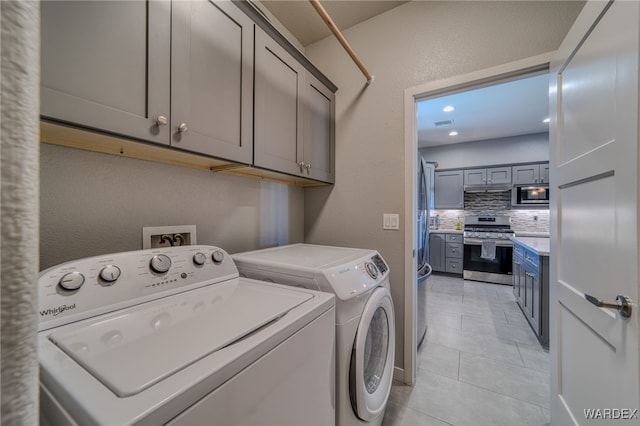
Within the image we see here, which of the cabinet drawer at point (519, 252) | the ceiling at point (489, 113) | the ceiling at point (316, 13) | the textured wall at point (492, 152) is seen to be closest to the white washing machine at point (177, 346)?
the ceiling at point (316, 13)

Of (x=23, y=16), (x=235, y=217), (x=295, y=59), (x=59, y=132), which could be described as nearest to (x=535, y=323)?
(x=235, y=217)

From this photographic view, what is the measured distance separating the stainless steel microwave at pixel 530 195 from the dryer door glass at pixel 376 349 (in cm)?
458

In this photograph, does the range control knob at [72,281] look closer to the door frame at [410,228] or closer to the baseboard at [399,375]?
the door frame at [410,228]

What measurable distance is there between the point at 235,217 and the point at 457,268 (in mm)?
4557

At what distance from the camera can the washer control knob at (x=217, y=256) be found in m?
1.14

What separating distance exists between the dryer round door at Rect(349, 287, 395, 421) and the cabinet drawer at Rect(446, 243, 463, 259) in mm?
3952

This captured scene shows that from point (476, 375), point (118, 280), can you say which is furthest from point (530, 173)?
point (118, 280)

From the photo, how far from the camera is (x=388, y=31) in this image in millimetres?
1879

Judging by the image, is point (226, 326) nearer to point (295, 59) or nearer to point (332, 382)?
point (332, 382)

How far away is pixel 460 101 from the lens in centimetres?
336

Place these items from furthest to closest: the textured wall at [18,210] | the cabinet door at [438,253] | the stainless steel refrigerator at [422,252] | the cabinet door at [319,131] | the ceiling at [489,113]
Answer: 1. the cabinet door at [438,253]
2. the ceiling at [489,113]
3. the stainless steel refrigerator at [422,252]
4. the cabinet door at [319,131]
5. the textured wall at [18,210]

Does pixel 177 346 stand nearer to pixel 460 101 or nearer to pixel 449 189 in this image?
pixel 460 101

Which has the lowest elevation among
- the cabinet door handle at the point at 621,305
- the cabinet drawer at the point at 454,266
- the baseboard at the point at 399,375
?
the baseboard at the point at 399,375

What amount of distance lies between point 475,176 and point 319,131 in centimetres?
439
